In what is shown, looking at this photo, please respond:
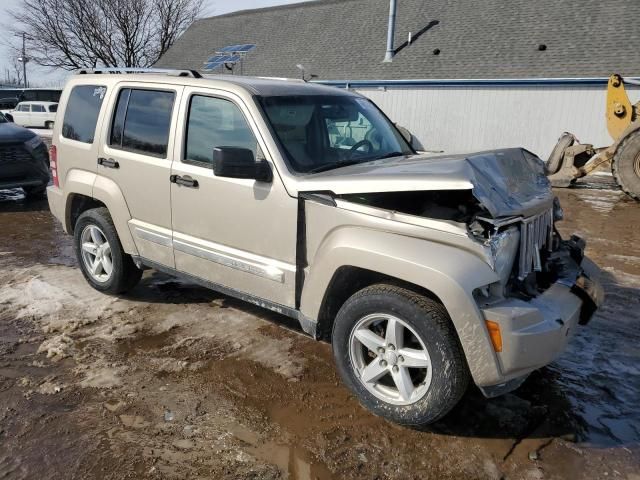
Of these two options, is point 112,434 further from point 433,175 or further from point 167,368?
point 433,175

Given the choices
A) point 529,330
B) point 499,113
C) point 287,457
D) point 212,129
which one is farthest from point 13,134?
point 499,113

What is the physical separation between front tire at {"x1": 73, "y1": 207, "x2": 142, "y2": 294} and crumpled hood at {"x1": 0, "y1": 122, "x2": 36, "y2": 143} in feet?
16.4

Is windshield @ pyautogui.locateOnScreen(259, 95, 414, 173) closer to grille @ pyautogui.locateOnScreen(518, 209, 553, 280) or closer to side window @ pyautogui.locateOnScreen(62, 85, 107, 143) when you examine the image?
grille @ pyautogui.locateOnScreen(518, 209, 553, 280)

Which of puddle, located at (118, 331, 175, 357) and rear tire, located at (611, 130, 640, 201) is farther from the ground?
rear tire, located at (611, 130, 640, 201)

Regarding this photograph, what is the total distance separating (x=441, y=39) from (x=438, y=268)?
20.3 m

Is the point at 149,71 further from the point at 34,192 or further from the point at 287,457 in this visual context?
the point at 34,192

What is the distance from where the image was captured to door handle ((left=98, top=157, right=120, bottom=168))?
4590 millimetres

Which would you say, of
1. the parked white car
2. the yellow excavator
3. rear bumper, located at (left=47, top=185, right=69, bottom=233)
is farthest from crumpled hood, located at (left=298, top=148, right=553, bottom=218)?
the parked white car

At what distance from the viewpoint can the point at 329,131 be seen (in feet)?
13.5

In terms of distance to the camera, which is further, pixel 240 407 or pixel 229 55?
pixel 229 55

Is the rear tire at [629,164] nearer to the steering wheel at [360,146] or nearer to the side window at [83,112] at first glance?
the steering wheel at [360,146]

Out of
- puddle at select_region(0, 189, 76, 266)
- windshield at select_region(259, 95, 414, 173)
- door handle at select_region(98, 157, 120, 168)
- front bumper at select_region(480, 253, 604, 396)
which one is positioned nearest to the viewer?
front bumper at select_region(480, 253, 604, 396)

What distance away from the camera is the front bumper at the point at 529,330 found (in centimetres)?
271

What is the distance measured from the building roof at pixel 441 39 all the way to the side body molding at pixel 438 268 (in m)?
15.9
